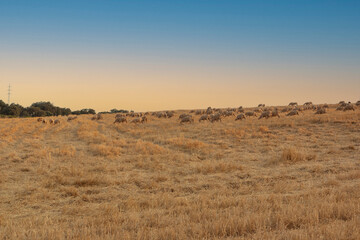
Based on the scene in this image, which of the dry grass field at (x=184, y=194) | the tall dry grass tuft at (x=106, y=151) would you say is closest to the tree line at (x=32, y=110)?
the tall dry grass tuft at (x=106, y=151)

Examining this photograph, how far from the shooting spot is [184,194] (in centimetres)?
841

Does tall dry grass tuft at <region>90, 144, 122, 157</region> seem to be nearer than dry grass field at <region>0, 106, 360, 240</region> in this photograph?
No

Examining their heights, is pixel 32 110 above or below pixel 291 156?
above

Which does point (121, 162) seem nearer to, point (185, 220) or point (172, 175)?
point (172, 175)

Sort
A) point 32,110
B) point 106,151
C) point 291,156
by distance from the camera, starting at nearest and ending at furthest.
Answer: point 291,156 < point 106,151 < point 32,110

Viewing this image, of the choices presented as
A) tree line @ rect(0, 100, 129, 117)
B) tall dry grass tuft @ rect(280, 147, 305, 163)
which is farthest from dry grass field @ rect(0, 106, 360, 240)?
tree line @ rect(0, 100, 129, 117)

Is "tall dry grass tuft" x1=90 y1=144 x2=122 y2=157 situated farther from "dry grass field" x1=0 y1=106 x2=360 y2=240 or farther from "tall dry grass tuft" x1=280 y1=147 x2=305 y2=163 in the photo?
"tall dry grass tuft" x1=280 y1=147 x2=305 y2=163

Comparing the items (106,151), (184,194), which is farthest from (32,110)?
(184,194)

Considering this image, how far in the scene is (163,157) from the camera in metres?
14.2

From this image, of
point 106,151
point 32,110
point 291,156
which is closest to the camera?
point 291,156

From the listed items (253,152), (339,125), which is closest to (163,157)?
(253,152)

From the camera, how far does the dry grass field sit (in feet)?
16.9

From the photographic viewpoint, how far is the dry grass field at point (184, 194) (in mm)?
5152

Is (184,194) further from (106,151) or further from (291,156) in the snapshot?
(106,151)
